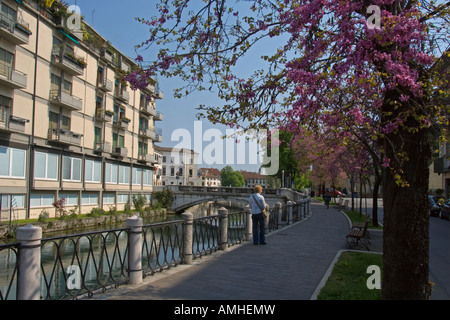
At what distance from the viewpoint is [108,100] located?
3578 cm

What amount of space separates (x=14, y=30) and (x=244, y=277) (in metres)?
22.5

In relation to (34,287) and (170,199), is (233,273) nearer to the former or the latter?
(34,287)

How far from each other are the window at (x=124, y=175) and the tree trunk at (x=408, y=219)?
117 ft

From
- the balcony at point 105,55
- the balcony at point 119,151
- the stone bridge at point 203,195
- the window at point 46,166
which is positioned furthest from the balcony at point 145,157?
the window at point 46,166

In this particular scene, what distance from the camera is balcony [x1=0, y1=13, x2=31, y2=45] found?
2145cm

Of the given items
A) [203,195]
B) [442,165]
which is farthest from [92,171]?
[442,165]

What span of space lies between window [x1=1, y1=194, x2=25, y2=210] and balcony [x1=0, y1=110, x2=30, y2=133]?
4.14 metres

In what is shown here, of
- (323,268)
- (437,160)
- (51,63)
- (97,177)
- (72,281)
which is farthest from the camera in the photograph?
(437,160)

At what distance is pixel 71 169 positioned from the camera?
29.3 meters

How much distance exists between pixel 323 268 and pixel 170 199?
40620 millimetres

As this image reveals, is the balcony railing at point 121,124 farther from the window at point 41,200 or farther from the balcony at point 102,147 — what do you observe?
→ the window at point 41,200

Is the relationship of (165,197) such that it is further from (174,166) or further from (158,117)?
(174,166)

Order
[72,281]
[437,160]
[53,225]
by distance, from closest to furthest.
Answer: [72,281] < [53,225] < [437,160]

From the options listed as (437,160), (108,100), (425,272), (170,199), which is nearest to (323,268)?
(425,272)
